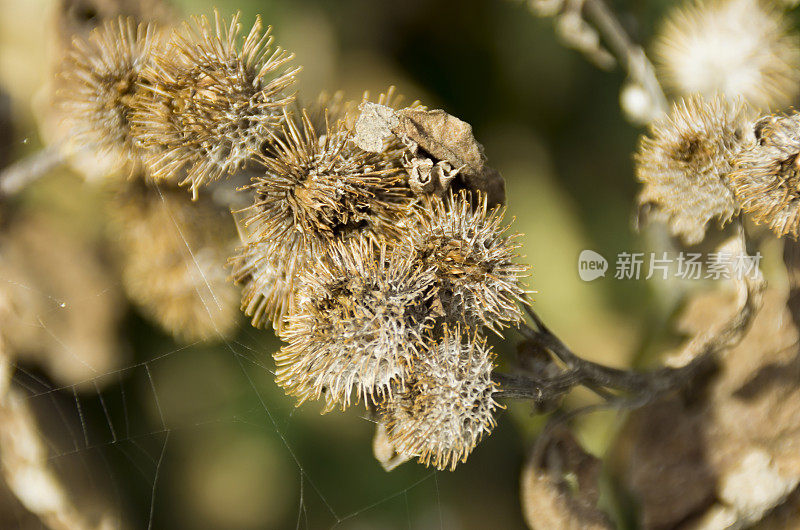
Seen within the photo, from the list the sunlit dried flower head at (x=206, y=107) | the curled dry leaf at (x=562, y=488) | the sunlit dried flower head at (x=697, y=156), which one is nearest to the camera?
the sunlit dried flower head at (x=206, y=107)

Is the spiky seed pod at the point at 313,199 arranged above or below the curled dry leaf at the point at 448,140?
below

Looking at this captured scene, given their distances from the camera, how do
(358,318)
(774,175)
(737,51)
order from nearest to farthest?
(358,318)
(774,175)
(737,51)

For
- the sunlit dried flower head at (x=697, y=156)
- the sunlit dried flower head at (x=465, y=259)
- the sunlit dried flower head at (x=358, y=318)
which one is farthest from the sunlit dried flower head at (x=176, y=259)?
the sunlit dried flower head at (x=697, y=156)

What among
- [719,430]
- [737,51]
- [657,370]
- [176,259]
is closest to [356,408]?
[176,259]

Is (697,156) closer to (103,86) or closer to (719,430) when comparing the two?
(719,430)

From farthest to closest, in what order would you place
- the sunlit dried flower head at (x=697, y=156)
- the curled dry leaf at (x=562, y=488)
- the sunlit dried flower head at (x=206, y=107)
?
1. the curled dry leaf at (x=562, y=488)
2. the sunlit dried flower head at (x=697, y=156)
3. the sunlit dried flower head at (x=206, y=107)

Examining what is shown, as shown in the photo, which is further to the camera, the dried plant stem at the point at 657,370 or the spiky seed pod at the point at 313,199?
the dried plant stem at the point at 657,370

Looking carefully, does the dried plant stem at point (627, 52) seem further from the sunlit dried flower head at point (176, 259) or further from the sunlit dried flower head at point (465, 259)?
the sunlit dried flower head at point (176, 259)
